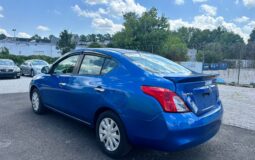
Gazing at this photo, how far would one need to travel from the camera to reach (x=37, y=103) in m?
5.36

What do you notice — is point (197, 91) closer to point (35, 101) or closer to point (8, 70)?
point (35, 101)

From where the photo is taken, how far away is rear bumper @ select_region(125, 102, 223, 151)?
2.69 meters

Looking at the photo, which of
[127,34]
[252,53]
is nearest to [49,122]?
[252,53]

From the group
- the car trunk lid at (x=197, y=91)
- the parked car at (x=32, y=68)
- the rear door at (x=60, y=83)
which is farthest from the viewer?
the parked car at (x=32, y=68)

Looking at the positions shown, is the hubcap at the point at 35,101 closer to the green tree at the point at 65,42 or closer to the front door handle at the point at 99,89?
the front door handle at the point at 99,89

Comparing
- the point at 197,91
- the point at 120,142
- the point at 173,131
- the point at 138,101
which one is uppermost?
the point at 197,91

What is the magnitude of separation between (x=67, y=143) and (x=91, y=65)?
1.37 meters

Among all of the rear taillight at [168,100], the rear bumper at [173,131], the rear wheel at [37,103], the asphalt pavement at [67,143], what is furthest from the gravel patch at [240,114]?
the rear wheel at [37,103]

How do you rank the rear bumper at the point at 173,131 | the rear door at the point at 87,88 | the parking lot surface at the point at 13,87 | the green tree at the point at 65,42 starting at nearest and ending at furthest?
the rear bumper at the point at 173,131, the rear door at the point at 87,88, the parking lot surface at the point at 13,87, the green tree at the point at 65,42

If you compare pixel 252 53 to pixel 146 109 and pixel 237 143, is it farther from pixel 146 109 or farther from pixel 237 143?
pixel 146 109

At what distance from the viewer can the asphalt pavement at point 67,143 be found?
3.37 metres

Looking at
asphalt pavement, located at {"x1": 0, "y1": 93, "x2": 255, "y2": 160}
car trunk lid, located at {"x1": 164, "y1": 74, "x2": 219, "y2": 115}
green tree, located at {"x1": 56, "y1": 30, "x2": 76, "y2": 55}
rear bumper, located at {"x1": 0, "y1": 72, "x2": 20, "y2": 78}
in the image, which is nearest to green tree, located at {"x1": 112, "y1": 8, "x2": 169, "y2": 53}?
green tree, located at {"x1": 56, "y1": 30, "x2": 76, "y2": 55}

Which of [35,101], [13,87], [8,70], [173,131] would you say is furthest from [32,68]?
[173,131]

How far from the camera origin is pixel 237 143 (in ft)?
13.2
